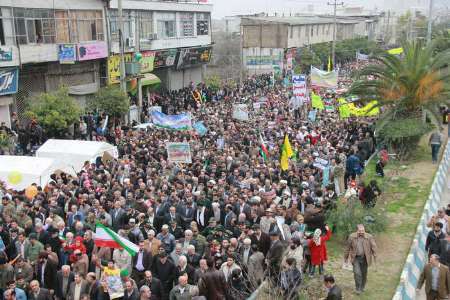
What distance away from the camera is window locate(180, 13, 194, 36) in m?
44.5

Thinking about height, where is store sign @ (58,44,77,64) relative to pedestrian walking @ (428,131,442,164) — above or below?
above

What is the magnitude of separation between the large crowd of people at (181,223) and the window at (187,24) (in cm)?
2534

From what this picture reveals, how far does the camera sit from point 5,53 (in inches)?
1000

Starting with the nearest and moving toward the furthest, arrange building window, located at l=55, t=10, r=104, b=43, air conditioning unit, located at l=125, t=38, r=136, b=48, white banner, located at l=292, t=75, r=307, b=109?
white banner, located at l=292, t=75, r=307, b=109 < building window, located at l=55, t=10, r=104, b=43 < air conditioning unit, located at l=125, t=38, r=136, b=48

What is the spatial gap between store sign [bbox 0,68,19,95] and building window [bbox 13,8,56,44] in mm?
1875

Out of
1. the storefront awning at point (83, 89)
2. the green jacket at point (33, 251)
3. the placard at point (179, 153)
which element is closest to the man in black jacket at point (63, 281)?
the green jacket at point (33, 251)

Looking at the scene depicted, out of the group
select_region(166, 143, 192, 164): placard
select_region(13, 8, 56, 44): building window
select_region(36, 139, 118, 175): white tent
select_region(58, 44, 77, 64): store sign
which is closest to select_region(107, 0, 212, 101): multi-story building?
select_region(58, 44, 77, 64): store sign

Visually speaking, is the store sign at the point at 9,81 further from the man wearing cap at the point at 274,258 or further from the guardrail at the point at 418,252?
the man wearing cap at the point at 274,258

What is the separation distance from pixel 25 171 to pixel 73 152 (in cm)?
271

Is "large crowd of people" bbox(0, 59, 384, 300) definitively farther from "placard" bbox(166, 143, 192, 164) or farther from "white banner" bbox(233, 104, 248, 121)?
"white banner" bbox(233, 104, 248, 121)

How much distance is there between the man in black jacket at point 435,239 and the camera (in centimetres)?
1106

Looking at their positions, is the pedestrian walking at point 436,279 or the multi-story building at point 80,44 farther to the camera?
the multi-story building at point 80,44

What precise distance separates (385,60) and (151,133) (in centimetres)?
1015

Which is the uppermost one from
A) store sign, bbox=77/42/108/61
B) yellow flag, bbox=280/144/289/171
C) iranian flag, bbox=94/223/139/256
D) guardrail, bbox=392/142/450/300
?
store sign, bbox=77/42/108/61
